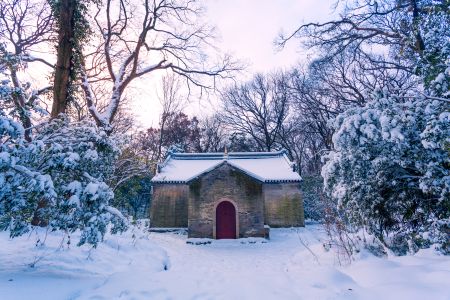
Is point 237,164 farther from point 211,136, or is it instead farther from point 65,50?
point 211,136

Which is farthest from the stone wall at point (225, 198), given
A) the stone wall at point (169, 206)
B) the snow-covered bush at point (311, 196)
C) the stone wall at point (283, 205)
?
the snow-covered bush at point (311, 196)

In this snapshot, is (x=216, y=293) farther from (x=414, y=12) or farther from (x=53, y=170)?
(x=414, y=12)

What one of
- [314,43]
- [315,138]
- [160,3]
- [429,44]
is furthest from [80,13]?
[315,138]

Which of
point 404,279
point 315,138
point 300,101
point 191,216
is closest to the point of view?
point 404,279

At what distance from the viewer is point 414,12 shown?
8570 mm

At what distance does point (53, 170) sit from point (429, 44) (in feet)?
27.8

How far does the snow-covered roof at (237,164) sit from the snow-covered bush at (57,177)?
14253 mm

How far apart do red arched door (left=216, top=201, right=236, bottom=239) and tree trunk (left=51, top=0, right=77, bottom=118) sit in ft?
36.4

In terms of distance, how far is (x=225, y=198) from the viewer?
17344 mm

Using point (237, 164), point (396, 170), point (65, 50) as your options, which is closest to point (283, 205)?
point (237, 164)

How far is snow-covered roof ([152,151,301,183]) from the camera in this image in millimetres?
21578

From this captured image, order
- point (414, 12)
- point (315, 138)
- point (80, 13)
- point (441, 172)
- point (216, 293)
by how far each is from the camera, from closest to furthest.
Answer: point (216, 293), point (441, 172), point (414, 12), point (80, 13), point (315, 138)

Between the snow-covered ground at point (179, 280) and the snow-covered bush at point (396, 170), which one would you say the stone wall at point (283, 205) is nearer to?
the snow-covered ground at point (179, 280)

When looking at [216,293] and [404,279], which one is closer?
[404,279]
